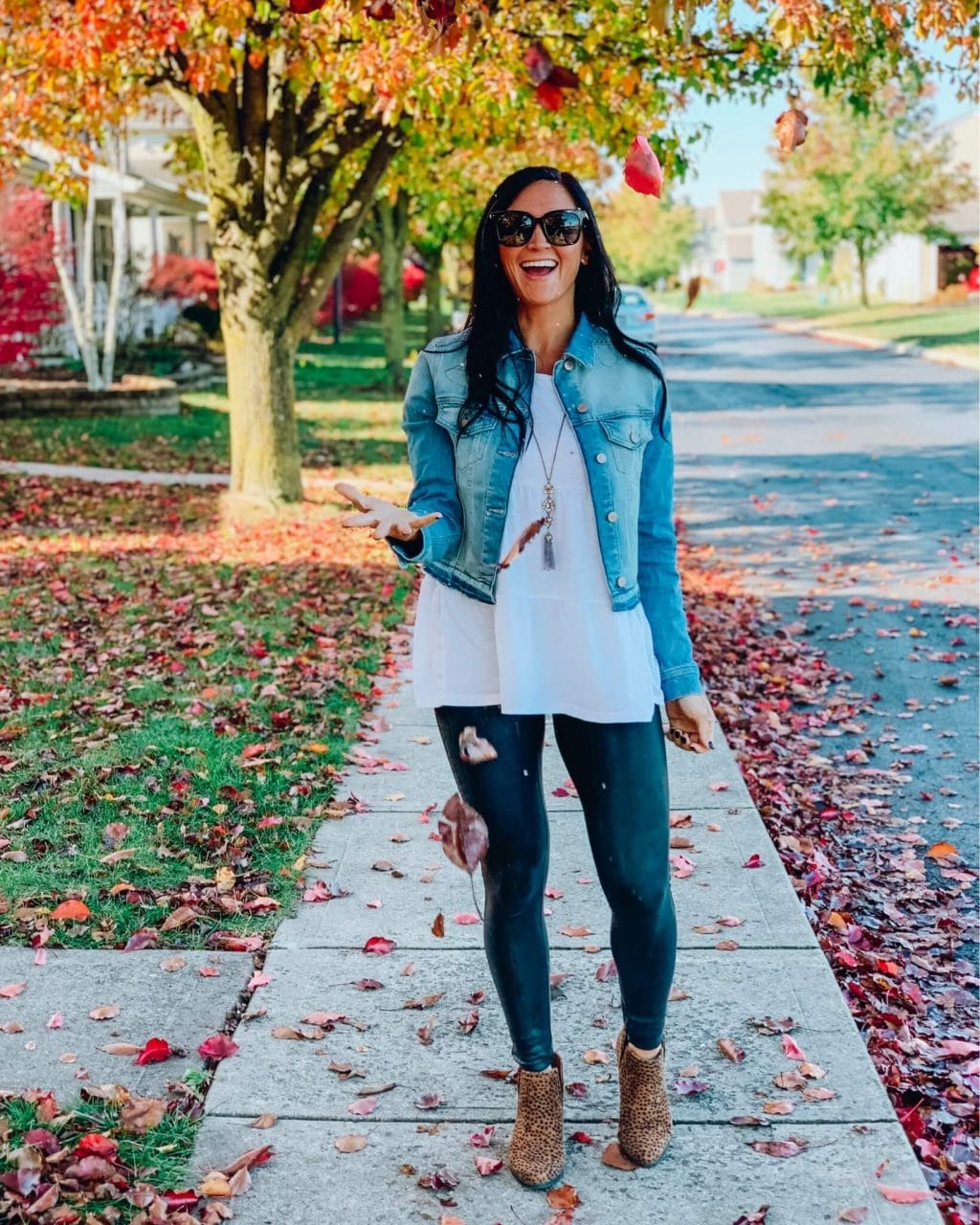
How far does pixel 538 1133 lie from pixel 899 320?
4352 centimetres

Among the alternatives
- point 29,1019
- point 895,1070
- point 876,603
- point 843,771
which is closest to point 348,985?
point 29,1019

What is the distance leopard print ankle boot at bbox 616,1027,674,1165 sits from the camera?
317 cm

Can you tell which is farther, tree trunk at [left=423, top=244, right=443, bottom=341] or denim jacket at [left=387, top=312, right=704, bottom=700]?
tree trunk at [left=423, top=244, right=443, bottom=341]

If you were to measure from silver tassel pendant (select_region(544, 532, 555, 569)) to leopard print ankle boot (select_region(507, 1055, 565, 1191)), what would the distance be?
3.64 ft

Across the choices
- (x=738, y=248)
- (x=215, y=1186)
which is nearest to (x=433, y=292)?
(x=215, y=1186)

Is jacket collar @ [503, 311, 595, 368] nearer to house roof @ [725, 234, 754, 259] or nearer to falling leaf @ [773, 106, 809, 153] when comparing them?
falling leaf @ [773, 106, 809, 153]

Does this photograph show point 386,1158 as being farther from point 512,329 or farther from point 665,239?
point 665,239

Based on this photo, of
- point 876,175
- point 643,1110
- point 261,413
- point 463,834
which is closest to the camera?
point 463,834

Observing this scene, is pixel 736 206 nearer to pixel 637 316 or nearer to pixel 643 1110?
pixel 637 316

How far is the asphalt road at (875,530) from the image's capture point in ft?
22.2

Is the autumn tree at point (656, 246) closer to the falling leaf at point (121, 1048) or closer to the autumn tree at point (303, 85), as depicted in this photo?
the autumn tree at point (303, 85)

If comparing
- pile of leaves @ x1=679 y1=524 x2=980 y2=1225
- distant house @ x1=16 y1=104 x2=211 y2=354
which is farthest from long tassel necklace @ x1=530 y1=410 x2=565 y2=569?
distant house @ x1=16 y1=104 x2=211 y2=354

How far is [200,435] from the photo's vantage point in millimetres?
18703

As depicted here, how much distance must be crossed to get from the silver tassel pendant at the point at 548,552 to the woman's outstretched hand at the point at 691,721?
41 cm
